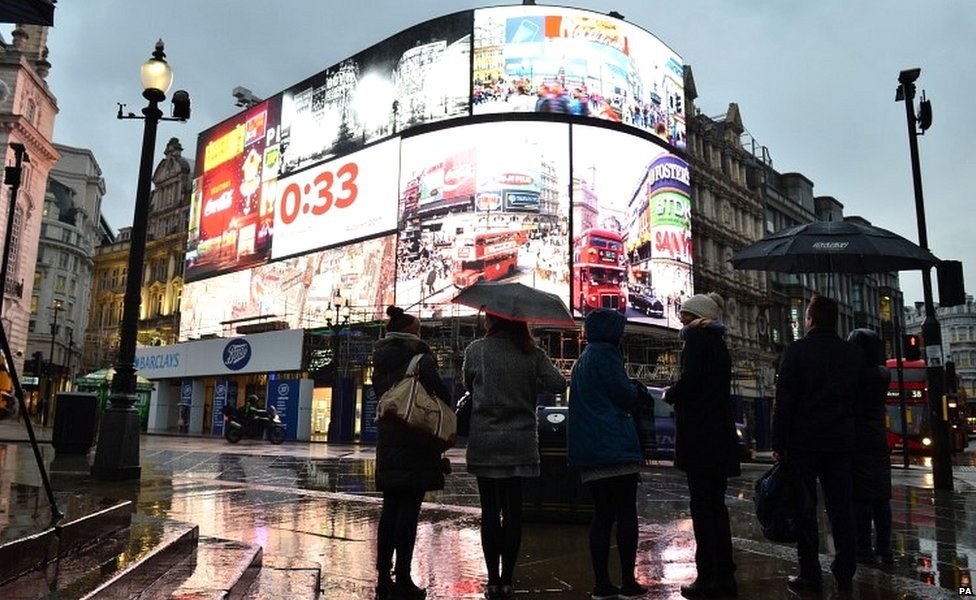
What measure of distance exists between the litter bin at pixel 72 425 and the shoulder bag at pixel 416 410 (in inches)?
442

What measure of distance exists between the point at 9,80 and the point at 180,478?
54.2 m

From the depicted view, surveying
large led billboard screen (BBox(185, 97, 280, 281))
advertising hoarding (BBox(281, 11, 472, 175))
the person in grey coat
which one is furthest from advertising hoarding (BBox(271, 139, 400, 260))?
the person in grey coat

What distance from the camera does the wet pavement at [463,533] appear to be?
4.55 meters

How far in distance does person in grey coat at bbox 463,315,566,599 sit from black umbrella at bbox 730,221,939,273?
393 centimetres

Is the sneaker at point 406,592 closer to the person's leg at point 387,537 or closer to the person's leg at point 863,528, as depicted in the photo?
the person's leg at point 387,537

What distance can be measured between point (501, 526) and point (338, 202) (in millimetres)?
33214

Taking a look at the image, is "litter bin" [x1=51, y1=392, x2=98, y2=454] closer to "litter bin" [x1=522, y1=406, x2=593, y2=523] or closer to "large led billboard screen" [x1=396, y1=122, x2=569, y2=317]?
"litter bin" [x1=522, y1=406, x2=593, y2=523]

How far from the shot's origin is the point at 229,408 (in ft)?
84.0

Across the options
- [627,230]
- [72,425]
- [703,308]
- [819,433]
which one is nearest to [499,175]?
[627,230]

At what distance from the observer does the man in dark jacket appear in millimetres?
4426

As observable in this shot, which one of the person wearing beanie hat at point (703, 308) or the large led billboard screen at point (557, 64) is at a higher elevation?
the large led billboard screen at point (557, 64)

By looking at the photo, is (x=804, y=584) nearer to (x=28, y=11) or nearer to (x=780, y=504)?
(x=780, y=504)

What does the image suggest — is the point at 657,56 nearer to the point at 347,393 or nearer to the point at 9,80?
the point at 347,393

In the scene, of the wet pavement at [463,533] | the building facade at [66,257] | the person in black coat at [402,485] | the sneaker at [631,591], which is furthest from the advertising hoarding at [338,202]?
the building facade at [66,257]
